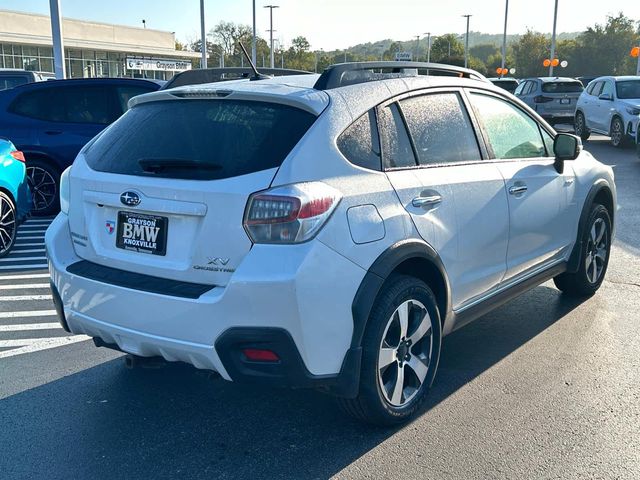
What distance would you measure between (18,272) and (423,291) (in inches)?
189

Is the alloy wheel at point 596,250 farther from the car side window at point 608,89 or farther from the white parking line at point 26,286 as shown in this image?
the car side window at point 608,89

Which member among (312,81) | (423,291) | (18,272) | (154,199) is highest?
(312,81)

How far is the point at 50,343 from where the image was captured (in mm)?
4883

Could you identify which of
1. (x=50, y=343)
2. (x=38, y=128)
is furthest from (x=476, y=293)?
(x=38, y=128)

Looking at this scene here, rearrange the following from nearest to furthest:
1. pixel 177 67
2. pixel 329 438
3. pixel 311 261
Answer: pixel 311 261 → pixel 329 438 → pixel 177 67

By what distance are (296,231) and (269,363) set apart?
59cm

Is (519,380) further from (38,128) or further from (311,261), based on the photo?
(38,128)

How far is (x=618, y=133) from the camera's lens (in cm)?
1755

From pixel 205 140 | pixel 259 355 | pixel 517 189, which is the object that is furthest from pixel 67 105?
pixel 259 355

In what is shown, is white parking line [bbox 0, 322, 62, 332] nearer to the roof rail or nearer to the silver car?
the roof rail

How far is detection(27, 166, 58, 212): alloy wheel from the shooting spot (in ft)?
30.8

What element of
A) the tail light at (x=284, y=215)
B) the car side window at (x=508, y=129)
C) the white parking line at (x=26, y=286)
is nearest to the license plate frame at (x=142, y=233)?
the tail light at (x=284, y=215)

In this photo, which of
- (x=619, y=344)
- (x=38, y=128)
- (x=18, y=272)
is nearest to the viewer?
(x=619, y=344)

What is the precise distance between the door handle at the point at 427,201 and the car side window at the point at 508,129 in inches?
35.6
